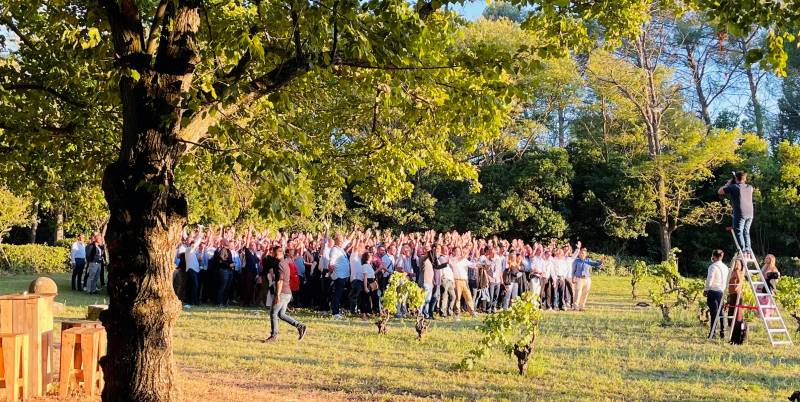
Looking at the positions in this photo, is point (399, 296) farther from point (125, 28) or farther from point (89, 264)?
point (89, 264)

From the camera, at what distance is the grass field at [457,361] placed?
8578 mm

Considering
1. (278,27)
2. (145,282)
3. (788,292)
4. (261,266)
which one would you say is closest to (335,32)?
(278,27)

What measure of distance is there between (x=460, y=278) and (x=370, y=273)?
7.64 ft

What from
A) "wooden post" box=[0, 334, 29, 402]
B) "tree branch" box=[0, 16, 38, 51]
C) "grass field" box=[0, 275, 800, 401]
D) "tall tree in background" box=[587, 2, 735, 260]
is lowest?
"grass field" box=[0, 275, 800, 401]

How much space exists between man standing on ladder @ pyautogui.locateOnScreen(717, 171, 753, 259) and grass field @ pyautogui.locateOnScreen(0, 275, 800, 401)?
76.2 inches

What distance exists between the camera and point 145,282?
6.14 metres

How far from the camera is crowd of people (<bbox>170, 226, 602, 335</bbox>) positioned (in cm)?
1678

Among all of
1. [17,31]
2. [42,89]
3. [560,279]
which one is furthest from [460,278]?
[17,31]

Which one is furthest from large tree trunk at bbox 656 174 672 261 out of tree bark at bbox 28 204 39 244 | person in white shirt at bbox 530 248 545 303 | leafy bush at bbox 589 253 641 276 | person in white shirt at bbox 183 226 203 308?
tree bark at bbox 28 204 39 244

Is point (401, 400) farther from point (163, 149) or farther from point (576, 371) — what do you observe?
point (163, 149)

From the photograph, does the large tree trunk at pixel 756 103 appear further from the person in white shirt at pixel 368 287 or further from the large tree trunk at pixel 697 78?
the person in white shirt at pixel 368 287

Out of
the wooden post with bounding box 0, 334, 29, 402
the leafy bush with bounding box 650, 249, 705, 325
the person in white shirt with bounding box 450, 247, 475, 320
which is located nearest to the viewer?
the wooden post with bounding box 0, 334, 29, 402

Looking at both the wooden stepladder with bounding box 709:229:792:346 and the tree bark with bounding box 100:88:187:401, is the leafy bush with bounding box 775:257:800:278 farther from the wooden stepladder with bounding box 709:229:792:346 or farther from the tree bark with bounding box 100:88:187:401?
the tree bark with bounding box 100:88:187:401

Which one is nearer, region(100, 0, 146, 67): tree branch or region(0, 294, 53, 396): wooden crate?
region(100, 0, 146, 67): tree branch
